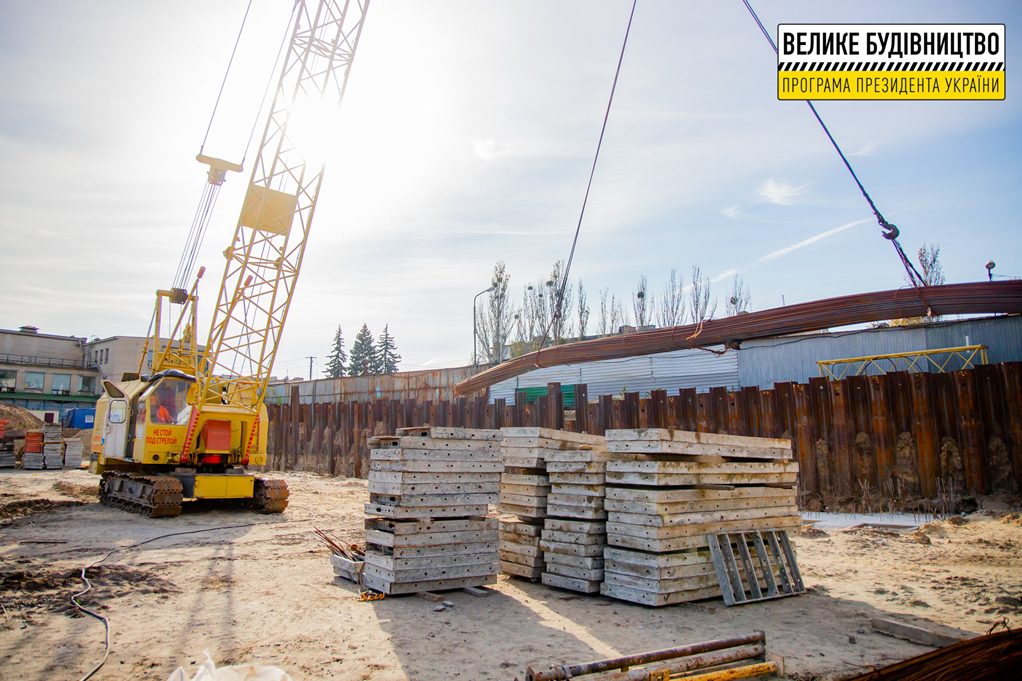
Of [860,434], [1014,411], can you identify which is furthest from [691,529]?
Answer: [1014,411]

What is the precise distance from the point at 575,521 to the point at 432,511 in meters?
1.81

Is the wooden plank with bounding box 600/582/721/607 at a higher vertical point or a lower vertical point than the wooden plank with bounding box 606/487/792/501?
lower

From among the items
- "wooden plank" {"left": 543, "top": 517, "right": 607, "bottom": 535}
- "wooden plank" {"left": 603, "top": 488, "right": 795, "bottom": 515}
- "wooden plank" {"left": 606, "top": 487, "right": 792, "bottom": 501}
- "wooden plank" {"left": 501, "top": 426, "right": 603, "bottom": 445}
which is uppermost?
"wooden plank" {"left": 501, "top": 426, "right": 603, "bottom": 445}

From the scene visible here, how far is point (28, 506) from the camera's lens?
1598 centimetres

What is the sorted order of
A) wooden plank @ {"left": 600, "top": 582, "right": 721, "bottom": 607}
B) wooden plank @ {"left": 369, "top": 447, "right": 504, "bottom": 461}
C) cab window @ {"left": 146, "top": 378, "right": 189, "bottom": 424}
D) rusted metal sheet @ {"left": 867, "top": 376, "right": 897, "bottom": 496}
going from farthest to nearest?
cab window @ {"left": 146, "top": 378, "right": 189, "bottom": 424}, rusted metal sheet @ {"left": 867, "top": 376, "right": 897, "bottom": 496}, wooden plank @ {"left": 369, "top": 447, "right": 504, "bottom": 461}, wooden plank @ {"left": 600, "top": 582, "right": 721, "bottom": 607}

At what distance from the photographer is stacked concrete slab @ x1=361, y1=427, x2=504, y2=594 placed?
7.94 metres

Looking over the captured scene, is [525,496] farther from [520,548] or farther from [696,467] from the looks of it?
[696,467]

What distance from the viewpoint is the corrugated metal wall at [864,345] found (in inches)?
953

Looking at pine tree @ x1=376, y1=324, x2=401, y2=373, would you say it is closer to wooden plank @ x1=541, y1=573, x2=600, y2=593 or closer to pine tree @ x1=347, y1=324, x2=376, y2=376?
pine tree @ x1=347, y1=324, x2=376, y2=376

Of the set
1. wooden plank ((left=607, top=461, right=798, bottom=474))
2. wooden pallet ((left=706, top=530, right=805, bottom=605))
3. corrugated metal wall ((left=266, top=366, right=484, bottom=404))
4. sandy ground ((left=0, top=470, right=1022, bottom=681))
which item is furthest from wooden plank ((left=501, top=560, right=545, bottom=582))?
corrugated metal wall ((left=266, top=366, right=484, bottom=404))

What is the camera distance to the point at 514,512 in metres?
9.35

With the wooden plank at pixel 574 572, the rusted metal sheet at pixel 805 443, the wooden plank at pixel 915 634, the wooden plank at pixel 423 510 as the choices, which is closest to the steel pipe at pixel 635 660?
the wooden plank at pixel 915 634

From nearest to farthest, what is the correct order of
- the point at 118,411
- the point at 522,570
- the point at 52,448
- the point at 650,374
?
the point at 522,570
the point at 118,411
the point at 52,448
the point at 650,374

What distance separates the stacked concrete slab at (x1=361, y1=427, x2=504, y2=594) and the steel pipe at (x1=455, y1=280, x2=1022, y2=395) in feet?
15.4
